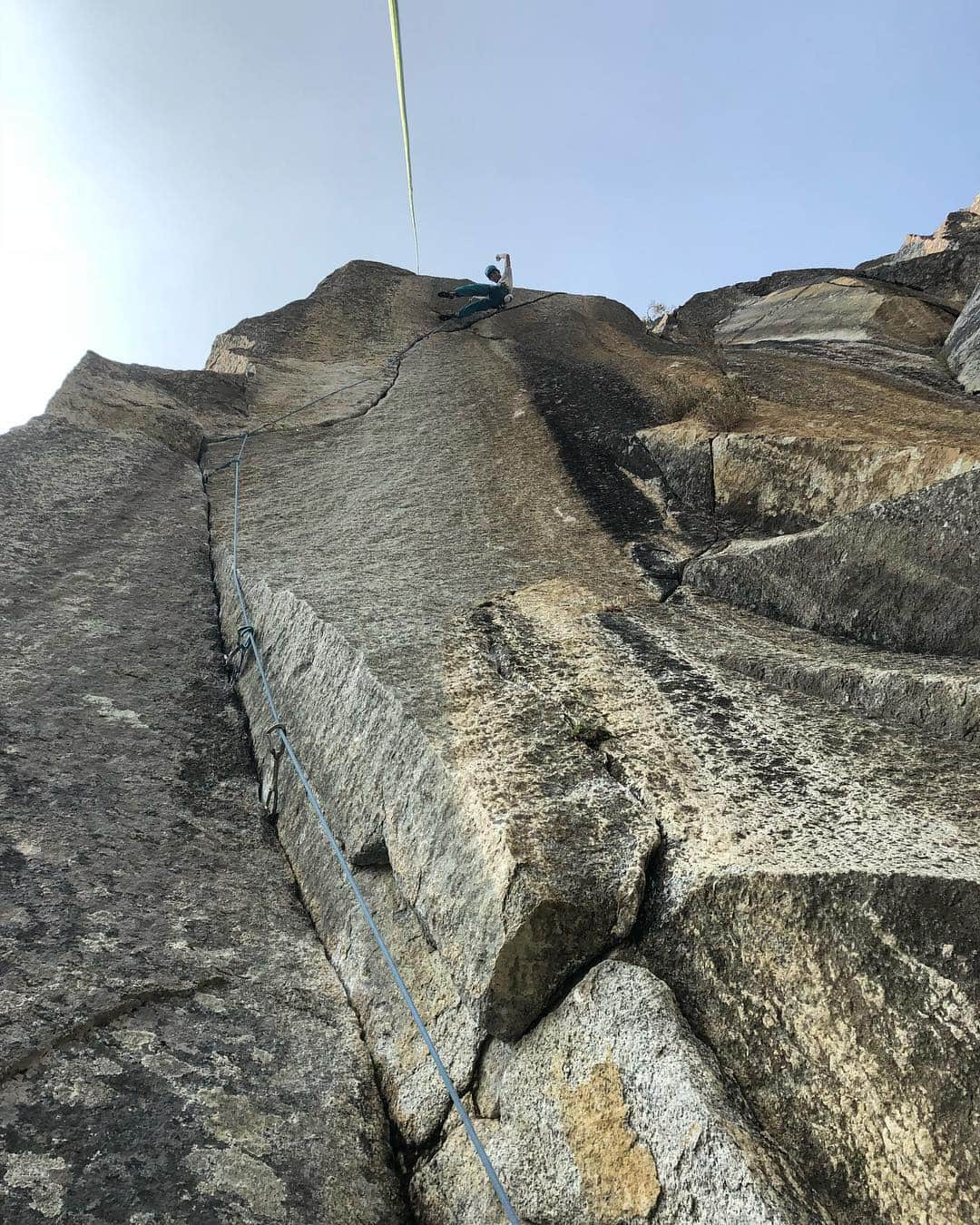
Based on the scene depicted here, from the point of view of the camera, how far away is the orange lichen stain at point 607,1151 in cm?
261

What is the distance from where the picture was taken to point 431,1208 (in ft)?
10.0

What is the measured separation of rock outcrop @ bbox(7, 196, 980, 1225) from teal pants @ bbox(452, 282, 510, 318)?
512cm

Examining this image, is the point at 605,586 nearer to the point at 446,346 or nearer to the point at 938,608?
the point at 938,608

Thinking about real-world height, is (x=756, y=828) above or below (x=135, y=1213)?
above

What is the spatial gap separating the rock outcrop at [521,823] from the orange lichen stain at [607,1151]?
12 mm

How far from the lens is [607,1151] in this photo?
2.72 metres

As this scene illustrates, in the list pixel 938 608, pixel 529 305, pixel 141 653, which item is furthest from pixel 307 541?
pixel 529 305

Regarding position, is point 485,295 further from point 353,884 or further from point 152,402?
point 353,884

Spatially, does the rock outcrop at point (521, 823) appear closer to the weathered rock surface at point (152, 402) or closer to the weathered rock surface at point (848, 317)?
the weathered rock surface at point (152, 402)

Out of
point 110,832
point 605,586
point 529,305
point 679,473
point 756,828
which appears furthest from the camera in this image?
point 529,305

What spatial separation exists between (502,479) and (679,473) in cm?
147

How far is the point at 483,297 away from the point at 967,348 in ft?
21.4

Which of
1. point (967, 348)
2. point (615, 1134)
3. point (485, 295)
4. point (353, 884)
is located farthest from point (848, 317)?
point (615, 1134)

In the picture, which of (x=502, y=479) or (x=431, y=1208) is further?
(x=502, y=479)
